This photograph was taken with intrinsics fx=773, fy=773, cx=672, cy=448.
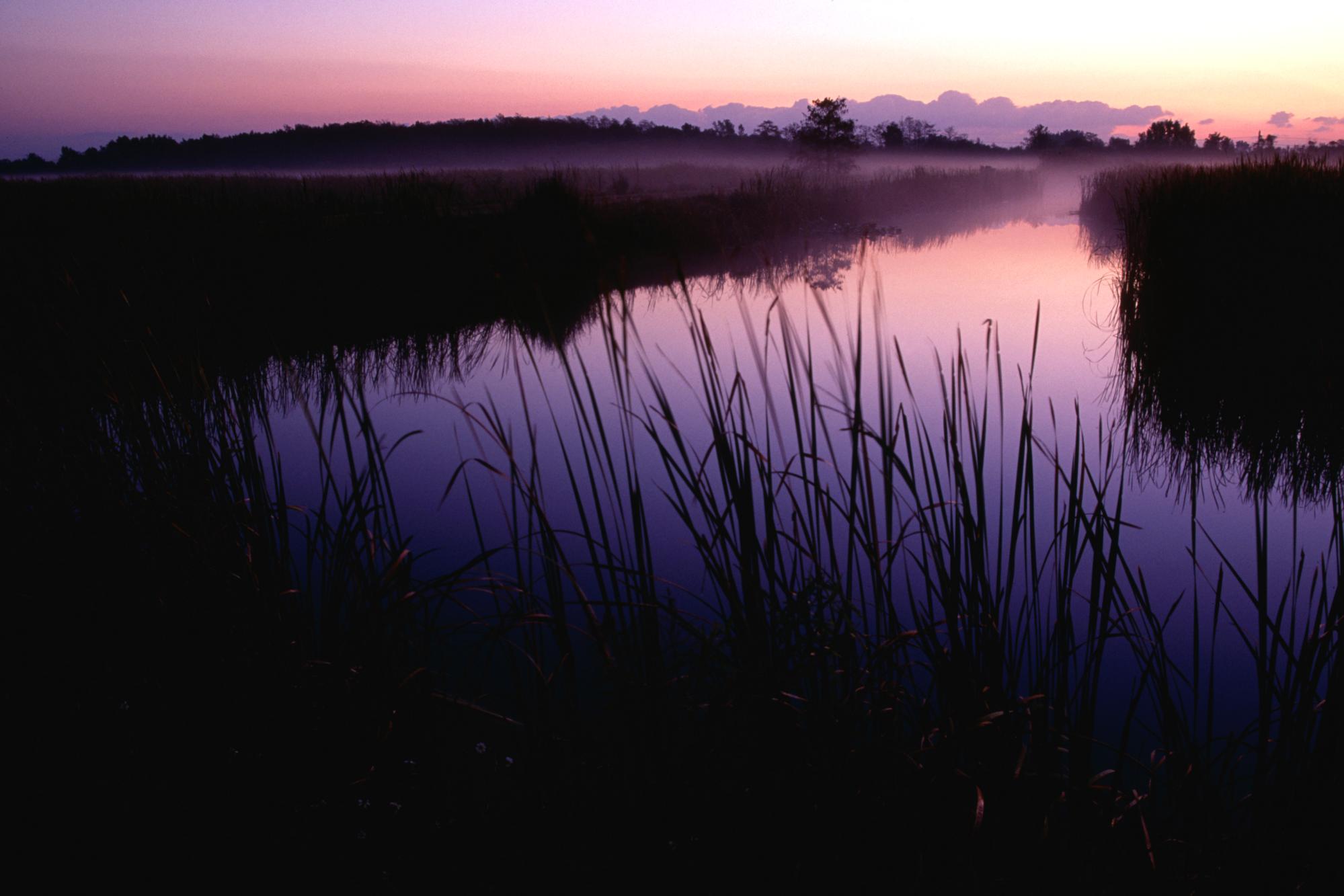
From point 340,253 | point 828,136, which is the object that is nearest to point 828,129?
point 828,136

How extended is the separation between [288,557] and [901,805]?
4.17ft

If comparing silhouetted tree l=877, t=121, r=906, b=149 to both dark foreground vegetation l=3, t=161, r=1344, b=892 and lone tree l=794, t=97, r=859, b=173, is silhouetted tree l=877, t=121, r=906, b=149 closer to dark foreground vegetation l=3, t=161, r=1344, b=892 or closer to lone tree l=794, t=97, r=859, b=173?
lone tree l=794, t=97, r=859, b=173

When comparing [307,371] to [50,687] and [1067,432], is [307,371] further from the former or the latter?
[1067,432]

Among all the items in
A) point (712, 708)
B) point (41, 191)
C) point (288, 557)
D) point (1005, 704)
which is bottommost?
point (712, 708)

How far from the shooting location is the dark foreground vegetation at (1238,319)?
133 inches

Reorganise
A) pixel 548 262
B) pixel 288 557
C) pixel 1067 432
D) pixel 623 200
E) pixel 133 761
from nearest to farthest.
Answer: pixel 133 761
pixel 288 557
pixel 1067 432
pixel 548 262
pixel 623 200

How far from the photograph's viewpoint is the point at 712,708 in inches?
53.6

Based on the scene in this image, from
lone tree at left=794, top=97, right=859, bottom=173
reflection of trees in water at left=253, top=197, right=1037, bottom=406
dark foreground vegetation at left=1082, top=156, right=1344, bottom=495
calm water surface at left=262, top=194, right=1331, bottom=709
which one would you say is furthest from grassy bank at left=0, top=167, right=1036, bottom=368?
lone tree at left=794, top=97, right=859, bottom=173

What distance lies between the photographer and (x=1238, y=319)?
173 inches

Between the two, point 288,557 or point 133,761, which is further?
point 288,557

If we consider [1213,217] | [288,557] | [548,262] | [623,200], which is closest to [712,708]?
[288,557]

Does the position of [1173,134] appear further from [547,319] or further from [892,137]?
[547,319]

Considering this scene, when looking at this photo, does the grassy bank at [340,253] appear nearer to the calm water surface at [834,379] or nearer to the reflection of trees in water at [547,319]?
the reflection of trees in water at [547,319]

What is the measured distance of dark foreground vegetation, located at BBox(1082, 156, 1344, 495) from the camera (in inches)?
133
